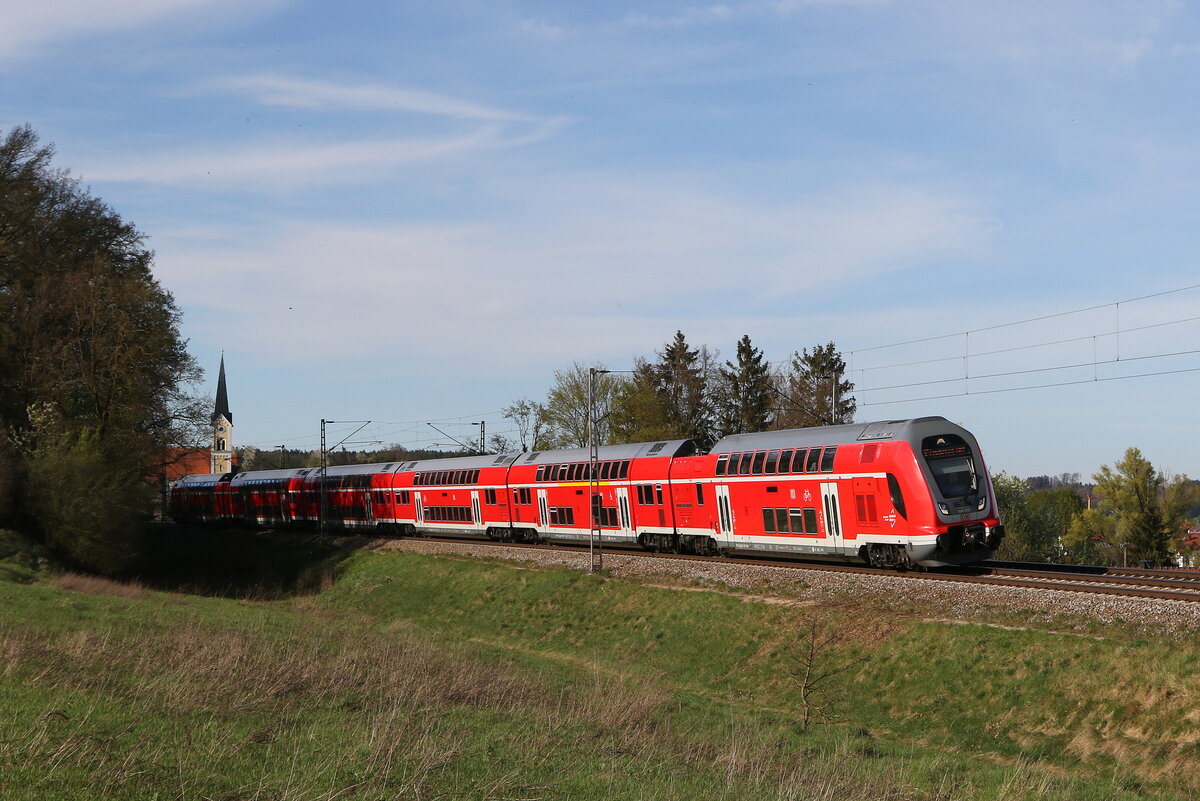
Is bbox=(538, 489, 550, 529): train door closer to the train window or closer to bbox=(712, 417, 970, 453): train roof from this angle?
bbox=(712, 417, 970, 453): train roof

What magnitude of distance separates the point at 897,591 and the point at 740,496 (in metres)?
8.51

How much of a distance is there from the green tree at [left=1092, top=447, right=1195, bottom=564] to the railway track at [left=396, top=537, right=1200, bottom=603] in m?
56.3

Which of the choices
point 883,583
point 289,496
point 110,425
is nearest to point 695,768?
point 883,583

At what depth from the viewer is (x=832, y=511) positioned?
30.9 metres

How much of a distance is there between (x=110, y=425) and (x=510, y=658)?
99.6 ft

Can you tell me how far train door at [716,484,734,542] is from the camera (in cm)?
3584

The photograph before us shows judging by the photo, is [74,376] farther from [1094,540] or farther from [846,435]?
[1094,540]

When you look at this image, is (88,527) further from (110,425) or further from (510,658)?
(510,658)

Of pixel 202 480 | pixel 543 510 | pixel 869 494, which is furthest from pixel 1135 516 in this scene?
pixel 202 480

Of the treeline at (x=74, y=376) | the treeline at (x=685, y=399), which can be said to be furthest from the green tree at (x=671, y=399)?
the treeline at (x=74, y=376)

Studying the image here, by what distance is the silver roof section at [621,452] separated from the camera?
3934cm

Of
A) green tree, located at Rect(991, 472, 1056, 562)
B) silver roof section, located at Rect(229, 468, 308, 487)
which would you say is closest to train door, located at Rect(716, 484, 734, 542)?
green tree, located at Rect(991, 472, 1056, 562)

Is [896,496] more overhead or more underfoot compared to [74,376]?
more underfoot

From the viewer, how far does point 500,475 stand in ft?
165
